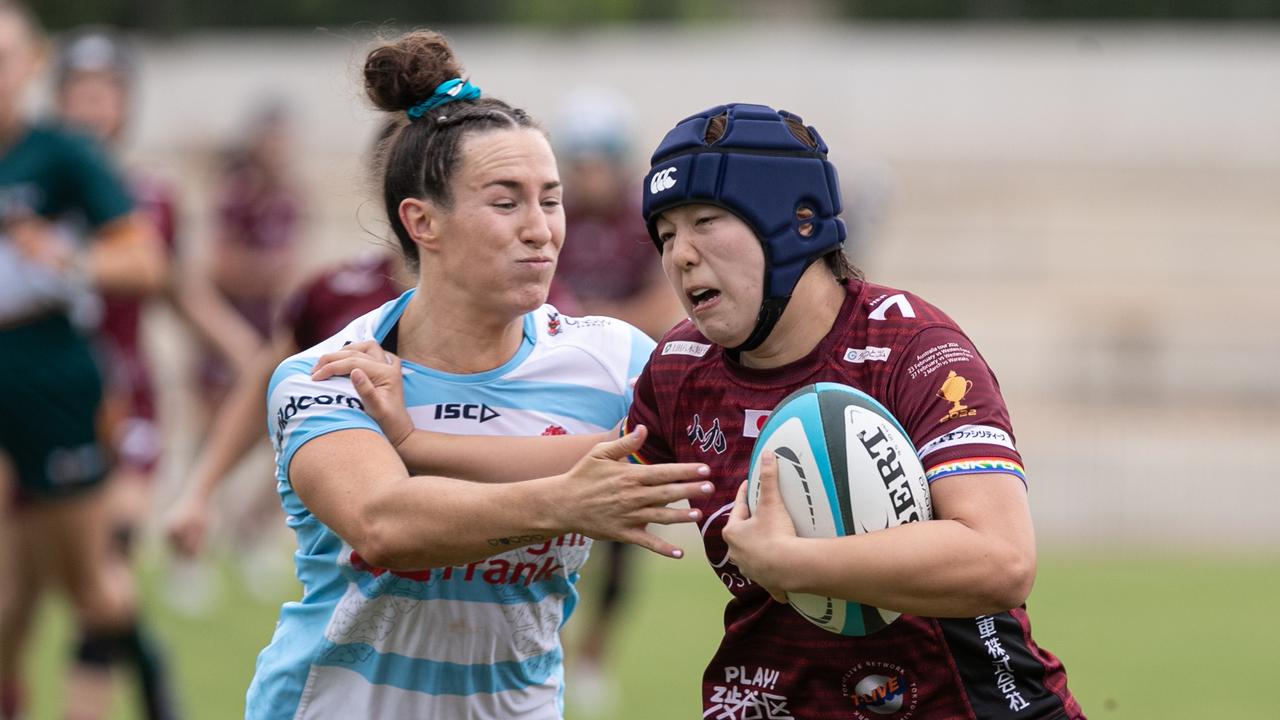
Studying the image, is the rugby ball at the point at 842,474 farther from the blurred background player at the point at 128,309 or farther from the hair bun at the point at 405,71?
the blurred background player at the point at 128,309

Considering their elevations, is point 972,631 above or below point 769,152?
below

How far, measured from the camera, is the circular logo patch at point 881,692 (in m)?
3.37

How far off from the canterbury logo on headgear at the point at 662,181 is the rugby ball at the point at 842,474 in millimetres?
492

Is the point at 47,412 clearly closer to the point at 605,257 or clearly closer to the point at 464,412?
the point at 605,257

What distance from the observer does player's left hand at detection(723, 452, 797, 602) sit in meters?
3.05

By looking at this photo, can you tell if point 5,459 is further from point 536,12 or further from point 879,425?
point 536,12

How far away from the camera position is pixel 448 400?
12.8 ft

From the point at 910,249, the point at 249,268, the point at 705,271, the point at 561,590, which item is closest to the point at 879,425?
the point at 705,271

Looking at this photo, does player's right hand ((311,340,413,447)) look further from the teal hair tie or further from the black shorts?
the black shorts

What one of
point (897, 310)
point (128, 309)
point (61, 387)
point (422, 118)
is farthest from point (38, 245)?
point (897, 310)

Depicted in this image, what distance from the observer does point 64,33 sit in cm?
3447

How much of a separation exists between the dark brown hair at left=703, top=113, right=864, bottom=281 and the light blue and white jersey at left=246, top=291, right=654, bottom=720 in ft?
2.26

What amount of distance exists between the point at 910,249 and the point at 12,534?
20.3 m

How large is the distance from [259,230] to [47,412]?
6.56m
